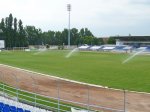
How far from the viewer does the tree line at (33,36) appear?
119125 millimetres

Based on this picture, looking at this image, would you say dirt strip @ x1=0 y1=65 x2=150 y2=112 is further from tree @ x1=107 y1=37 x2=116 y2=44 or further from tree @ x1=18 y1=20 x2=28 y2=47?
tree @ x1=107 y1=37 x2=116 y2=44

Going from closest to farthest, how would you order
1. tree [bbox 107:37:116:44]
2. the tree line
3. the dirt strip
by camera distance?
1. the dirt strip
2. the tree line
3. tree [bbox 107:37:116:44]

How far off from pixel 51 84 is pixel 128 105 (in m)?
9.42

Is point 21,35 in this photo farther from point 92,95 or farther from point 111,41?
point 92,95

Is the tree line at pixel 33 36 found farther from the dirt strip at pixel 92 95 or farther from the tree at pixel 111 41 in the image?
the dirt strip at pixel 92 95

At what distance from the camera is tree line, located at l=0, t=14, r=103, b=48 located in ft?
391

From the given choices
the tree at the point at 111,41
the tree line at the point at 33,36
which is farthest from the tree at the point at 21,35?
the tree at the point at 111,41

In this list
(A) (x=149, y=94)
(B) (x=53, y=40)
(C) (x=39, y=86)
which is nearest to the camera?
(A) (x=149, y=94)

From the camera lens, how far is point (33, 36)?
148750 millimetres

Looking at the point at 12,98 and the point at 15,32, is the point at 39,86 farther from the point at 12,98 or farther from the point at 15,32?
the point at 15,32

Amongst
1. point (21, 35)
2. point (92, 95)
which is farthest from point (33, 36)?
point (92, 95)

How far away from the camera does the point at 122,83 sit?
29.7m

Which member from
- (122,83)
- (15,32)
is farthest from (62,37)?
(122,83)

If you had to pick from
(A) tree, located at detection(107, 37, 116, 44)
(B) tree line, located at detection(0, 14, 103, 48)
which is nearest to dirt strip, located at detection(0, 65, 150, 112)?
(B) tree line, located at detection(0, 14, 103, 48)
